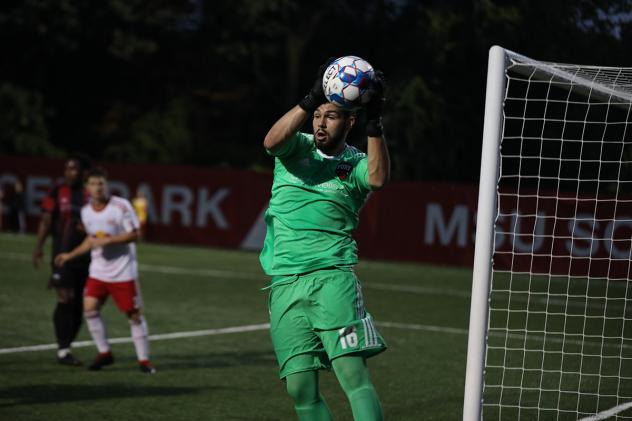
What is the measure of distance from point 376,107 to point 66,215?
642 cm

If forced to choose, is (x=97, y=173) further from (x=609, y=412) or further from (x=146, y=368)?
(x=609, y=412)

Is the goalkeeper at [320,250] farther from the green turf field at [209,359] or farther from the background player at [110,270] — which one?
the background player at [110,270]

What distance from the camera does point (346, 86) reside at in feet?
16.9

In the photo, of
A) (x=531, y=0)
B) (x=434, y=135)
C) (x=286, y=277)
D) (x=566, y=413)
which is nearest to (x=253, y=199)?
(x=434, y=135)

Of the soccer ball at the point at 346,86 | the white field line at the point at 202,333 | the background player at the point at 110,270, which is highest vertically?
the soccer ball at the point at 346,86

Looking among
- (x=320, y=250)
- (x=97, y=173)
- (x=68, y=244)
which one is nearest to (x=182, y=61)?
(x=68, y=244)

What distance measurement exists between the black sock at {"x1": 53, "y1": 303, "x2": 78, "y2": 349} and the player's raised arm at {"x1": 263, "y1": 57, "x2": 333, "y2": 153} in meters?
5.53

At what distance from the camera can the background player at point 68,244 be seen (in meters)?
10.2

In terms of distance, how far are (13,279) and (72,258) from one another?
785cm

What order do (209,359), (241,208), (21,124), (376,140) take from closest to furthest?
1. (376,140)
2. (209,359)
3. (241,208)
4. (21,124)

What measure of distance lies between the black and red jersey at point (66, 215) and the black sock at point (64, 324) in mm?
505

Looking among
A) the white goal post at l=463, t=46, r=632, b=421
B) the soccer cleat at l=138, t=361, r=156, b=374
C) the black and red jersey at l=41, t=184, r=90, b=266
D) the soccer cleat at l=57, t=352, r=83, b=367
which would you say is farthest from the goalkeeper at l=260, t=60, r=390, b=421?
the black and red jersey at l=41, t=184, r=90, b=266

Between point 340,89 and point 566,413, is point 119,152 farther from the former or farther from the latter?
point 340,89

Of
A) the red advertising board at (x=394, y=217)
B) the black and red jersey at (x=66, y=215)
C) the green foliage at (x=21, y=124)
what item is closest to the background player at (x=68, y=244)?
the black and red jersey at (x=66, y=215)
